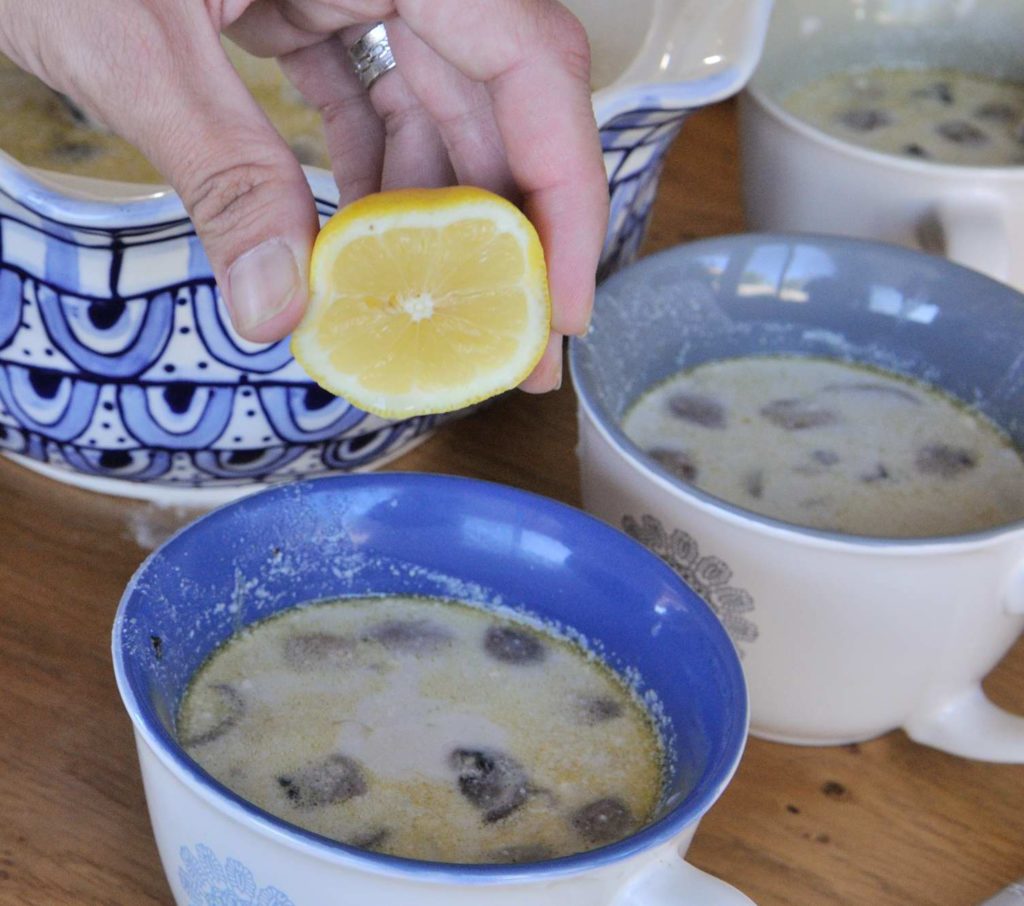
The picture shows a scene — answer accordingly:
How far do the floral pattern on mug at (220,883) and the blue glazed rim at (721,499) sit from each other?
9.1 inches

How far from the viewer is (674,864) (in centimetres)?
45

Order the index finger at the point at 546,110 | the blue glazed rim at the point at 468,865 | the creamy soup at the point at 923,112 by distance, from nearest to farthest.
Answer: the blue glazed rim at the point at 468,865
the index finger at the point at 546,110
the creamy soup at the point at 923,112

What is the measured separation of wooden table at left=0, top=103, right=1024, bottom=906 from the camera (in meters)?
0.56

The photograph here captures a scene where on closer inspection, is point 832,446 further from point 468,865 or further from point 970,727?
point 468,865

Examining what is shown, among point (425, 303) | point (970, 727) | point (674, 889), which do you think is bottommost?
point (970, 727)

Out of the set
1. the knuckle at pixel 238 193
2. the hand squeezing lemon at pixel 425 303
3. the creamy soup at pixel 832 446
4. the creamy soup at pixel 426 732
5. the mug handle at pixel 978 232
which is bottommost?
the creamy soup at pixel 832 446

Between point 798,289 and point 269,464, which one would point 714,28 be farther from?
point 269,464

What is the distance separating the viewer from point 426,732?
0.55 metres

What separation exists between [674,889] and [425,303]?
22 cm

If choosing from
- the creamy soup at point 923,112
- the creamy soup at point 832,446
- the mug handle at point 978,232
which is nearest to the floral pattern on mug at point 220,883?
the creamy soup at point 832,446

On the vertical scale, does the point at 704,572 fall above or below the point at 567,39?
below

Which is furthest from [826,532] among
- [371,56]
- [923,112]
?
[923,112]

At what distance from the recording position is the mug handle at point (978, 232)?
0.81m

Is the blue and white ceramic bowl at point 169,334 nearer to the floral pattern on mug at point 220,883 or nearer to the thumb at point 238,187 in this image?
the thumb at point 238,187
